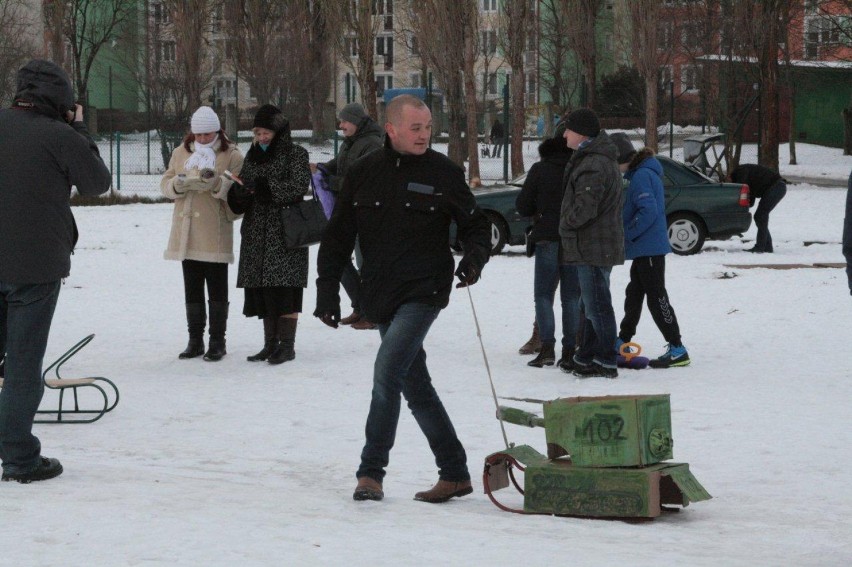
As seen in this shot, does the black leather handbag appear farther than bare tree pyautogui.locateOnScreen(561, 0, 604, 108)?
No

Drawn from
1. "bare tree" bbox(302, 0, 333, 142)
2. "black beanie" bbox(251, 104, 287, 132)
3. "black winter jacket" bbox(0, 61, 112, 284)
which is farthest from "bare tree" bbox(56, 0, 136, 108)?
"black winter jacket" bbox(0, 61, 112, 284)

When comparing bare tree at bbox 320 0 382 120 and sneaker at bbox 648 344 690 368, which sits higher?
bare tree at bbox 320 0 382 120

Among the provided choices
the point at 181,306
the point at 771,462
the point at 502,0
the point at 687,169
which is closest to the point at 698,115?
the point at 502,0

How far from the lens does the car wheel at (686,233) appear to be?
1742 cm

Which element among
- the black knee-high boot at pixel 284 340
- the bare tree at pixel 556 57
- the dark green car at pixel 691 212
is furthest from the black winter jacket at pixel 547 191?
the bare tree at pixel 556 57

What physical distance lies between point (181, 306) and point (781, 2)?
873 inches

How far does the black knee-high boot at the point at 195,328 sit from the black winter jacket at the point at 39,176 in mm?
3883

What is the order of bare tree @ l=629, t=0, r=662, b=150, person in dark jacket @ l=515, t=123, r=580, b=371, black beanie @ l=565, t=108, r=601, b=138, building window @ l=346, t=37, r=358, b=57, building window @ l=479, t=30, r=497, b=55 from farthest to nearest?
building window @ l=479, t=30, r=497, b=55 → building window @ l=346, t=37, r=358, b=57 → bare tree @ l=629, t=0, r=662, b=150 → person in dark jacket @ l=515, t=123, r=580, b=371 → black beanie @ l=565, t=108, r=601, b=138

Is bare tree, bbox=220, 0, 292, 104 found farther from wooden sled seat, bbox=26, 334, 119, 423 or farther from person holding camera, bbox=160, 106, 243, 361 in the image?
wooden sled seat, bbox=26, 334, 119, 423

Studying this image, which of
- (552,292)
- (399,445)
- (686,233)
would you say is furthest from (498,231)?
(399,445)

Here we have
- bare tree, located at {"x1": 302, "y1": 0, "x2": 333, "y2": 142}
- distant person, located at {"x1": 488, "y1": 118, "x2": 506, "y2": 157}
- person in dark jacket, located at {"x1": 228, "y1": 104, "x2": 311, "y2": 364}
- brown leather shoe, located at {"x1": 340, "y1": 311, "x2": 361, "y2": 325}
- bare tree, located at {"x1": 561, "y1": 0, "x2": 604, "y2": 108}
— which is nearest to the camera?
person in dark jacket, located at {"x1": 228, "y1": 104, "x2": 311, "y2": 364}

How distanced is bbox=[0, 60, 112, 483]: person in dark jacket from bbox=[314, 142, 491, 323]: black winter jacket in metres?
1.18

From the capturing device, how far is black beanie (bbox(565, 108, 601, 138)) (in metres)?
8.90

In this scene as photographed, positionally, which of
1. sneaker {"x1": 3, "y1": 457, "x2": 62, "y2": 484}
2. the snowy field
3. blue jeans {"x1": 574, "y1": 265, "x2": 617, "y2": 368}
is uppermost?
blue jeans {"x1": 574, "y1": 265, "x2": 617, "y2": 368}
